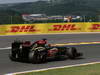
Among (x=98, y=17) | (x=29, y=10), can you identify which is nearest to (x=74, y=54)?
(x=98, y=17)

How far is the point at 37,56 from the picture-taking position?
10188mm

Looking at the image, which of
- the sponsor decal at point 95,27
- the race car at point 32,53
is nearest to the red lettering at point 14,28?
the sponsor decal at point 95,27

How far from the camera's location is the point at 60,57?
11273 mm

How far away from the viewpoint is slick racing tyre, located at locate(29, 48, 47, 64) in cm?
1004

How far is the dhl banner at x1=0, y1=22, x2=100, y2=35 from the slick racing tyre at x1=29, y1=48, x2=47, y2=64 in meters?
17.8

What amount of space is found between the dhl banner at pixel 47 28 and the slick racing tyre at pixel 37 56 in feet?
58.3

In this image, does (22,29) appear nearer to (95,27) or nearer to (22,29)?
(22,29)

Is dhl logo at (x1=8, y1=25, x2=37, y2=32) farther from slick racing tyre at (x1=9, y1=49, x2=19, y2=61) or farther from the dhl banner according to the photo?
slick racing tyre at (x1=9, y1=49, x2=19, y2=61)

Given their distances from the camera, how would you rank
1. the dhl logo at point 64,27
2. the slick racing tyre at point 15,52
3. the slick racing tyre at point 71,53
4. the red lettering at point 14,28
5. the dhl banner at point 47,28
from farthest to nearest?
the dhl logo at point 64,27, the red lettering at point 14,28, the dhl banner at point 47,28, the slick racing tyre at point 71,53, the slick racing tyre at point 15,52

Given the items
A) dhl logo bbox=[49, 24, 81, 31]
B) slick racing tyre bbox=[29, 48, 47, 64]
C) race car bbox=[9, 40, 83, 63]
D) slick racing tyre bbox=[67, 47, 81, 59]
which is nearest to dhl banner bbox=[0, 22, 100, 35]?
dhl logo bbox=[49, 24, 81, 31]

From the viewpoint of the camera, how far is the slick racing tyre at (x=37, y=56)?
10.0 m

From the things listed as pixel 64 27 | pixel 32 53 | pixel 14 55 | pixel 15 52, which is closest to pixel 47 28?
pixel 64 27

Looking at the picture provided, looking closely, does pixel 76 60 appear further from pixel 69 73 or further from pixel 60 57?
pixel 69 73

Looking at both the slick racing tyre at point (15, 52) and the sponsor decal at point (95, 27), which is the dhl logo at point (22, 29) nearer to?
the sponsor decal at point (95, 27)
